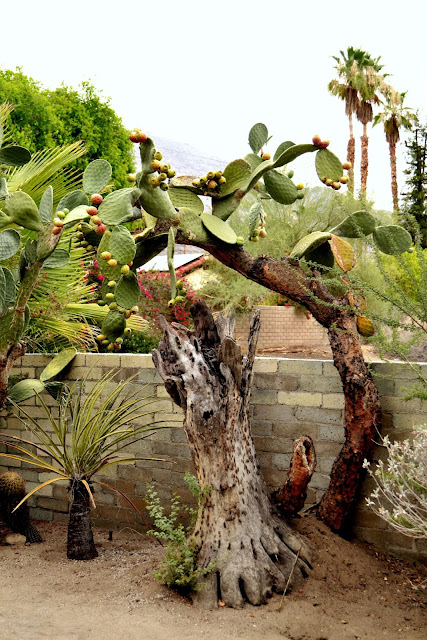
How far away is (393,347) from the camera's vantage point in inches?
180

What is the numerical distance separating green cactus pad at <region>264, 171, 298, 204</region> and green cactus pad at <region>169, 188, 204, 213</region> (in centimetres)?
49

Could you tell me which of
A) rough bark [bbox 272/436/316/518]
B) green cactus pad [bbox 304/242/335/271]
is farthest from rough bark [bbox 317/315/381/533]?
green cactus pad [bbox 304/242/335/271]

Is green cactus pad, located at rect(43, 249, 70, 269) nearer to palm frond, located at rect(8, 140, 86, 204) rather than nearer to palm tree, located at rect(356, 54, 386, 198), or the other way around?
palm frond, located at rect(8, 140, 86, 204)

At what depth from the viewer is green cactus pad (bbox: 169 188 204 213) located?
4594 mm

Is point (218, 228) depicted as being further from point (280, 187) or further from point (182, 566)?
point (182, 566)

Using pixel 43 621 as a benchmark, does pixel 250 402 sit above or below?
above

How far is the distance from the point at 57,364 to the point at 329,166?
304 centimetres

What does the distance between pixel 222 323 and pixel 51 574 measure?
211 cm

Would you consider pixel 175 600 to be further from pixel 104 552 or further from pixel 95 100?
pixel 95 100

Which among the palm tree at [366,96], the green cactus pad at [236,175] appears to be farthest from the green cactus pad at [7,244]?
the palm tree at [366,96]

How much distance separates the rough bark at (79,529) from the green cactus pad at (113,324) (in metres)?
1.20

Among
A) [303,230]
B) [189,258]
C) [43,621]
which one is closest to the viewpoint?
[43,621]

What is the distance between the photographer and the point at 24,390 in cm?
585

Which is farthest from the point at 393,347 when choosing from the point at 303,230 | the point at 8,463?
the point at 303,230
